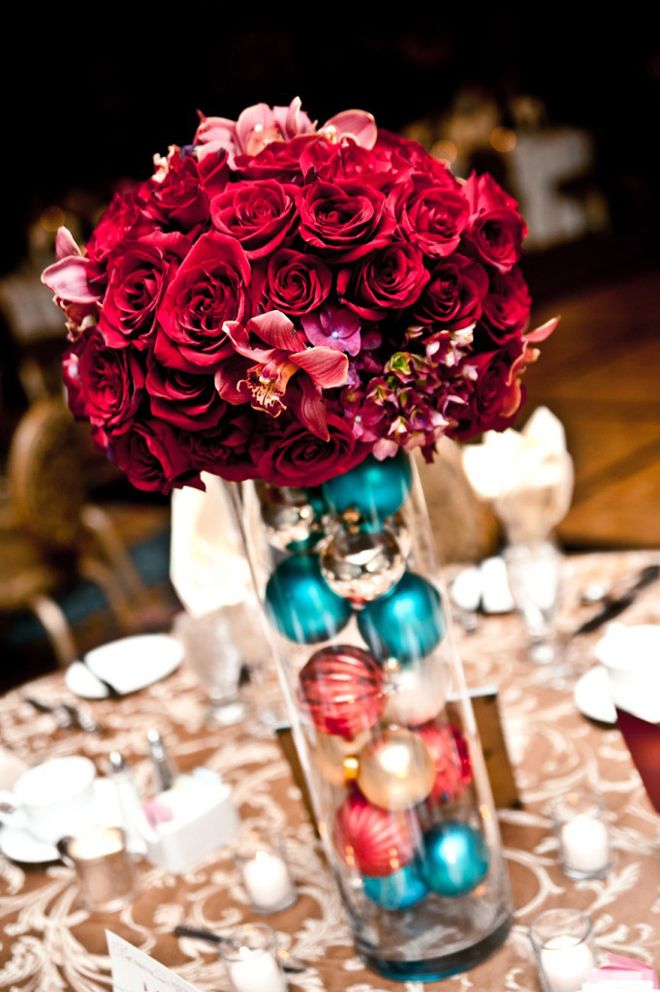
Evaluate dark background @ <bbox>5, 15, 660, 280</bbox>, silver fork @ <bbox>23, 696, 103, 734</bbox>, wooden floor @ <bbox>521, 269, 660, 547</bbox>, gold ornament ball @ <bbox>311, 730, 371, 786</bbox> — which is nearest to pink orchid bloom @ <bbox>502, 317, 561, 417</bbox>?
gold ornament ball @ <bbox>311, 730, 371, 786</bbox>

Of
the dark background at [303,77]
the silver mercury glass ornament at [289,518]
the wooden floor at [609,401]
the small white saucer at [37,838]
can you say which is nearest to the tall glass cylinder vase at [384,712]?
the silver mercury glass ornament at [289,518]

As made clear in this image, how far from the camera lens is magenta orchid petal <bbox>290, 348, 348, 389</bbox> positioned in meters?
0.82

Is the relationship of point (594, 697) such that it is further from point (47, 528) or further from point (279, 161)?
point (47, 528)

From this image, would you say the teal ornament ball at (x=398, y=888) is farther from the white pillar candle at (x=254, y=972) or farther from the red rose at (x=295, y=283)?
the red rose at (x=295, y=283)

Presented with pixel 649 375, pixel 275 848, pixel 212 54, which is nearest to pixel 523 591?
pixel 275 848

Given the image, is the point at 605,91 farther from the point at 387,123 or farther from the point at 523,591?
the point at 523,591

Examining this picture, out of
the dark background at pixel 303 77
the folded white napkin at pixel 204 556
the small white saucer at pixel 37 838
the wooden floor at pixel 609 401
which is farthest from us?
the dark background at pixel 303 77

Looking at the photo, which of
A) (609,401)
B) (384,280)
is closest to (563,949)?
(384,280)

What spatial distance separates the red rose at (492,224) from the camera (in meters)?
0.90

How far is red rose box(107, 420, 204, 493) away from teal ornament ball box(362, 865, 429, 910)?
0.38 metres

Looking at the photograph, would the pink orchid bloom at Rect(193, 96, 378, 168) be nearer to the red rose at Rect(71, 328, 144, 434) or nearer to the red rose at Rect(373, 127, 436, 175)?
the red rose at Rect(373, 127, 436, 175)

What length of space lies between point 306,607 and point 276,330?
26cm

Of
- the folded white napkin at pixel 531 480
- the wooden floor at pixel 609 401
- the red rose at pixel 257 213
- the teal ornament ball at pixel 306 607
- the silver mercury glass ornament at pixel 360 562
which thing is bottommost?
the wooden floor at pixel 609 401

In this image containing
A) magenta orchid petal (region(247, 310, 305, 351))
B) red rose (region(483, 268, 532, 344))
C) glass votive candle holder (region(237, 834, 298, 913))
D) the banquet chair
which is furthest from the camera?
the banquet chair
